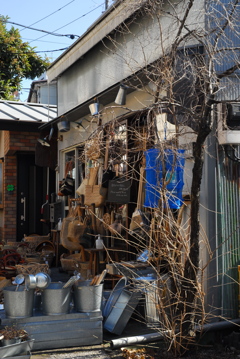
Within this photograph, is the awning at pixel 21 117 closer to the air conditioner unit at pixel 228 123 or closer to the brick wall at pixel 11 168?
the brick wall at pixel 11 168

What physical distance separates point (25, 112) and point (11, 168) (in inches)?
74.9

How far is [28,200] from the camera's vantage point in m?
13.8

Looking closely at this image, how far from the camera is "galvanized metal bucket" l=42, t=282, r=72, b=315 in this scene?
209 inches

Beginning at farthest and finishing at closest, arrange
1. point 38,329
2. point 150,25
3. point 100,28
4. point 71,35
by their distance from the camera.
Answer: point 71,35 → point 100,28 → point 150,25 → point 38,329

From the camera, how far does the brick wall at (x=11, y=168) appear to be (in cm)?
1284

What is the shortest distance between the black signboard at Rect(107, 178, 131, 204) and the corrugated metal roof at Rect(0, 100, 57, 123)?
191 inches

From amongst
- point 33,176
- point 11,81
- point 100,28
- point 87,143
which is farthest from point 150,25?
point 11,81

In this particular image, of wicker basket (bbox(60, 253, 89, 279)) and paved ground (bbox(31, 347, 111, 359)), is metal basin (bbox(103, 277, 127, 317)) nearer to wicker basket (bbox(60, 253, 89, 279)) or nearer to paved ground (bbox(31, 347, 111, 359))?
paved ground (bbox(31, 347, 111, 359))

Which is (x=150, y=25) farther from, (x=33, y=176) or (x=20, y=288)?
(x=33, y=176)

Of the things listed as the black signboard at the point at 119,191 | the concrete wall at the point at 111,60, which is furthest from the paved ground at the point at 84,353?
the concrete wall at the point at 111,60

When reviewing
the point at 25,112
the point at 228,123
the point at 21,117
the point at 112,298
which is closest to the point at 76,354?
the point at 112,298

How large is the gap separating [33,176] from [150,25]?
24.0 feet

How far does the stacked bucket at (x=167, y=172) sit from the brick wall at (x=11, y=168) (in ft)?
25.1

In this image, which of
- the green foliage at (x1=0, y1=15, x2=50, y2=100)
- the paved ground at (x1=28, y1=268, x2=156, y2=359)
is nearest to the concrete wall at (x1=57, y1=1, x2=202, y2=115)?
the paved ground at (x1=28, y1=268, x2=156, y2=359)
